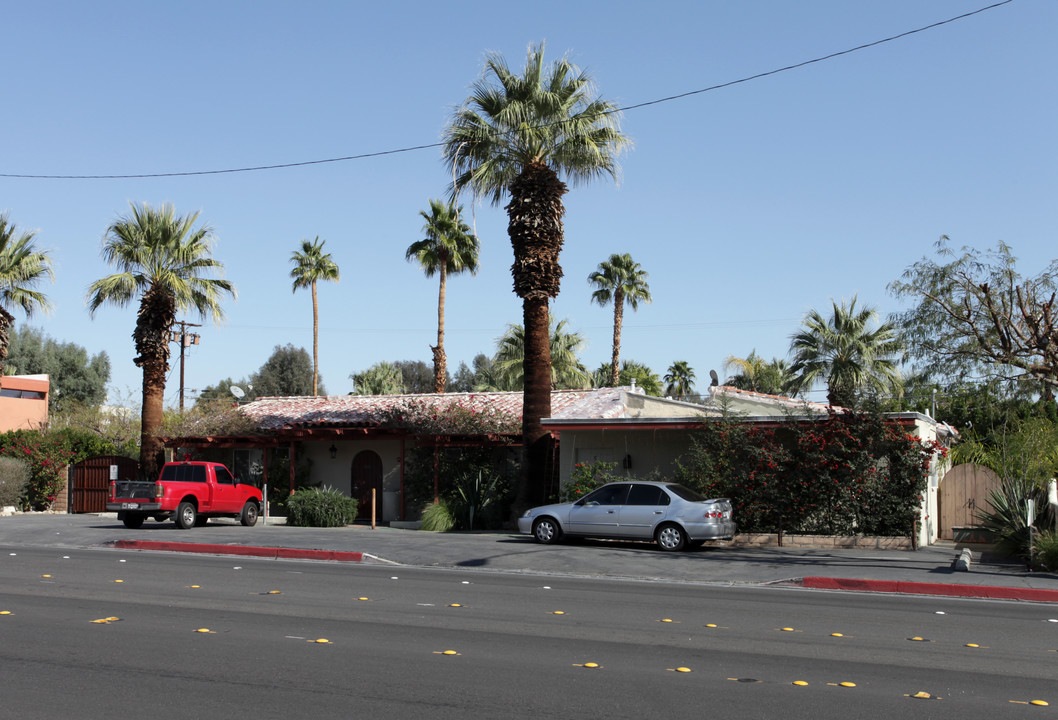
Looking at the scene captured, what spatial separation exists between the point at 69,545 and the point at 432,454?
1033 cm

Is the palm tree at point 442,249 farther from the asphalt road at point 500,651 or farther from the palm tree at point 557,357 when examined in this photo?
the asphalt road at point 500,651

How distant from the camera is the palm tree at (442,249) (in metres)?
43.6

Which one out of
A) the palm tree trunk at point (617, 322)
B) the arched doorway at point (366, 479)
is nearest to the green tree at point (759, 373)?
the palm tree trunk at point (617, 322)

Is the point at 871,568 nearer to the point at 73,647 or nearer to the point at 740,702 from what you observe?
the point at 740,702

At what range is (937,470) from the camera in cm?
2408

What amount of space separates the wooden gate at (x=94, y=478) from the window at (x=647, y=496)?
2242 cm

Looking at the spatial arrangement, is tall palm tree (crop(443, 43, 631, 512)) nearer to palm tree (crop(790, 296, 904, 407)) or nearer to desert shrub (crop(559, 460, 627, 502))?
desert shrub (crop(559, 460, 627, 502))

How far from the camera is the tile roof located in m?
29.3

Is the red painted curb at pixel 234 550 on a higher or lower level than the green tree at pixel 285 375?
lower

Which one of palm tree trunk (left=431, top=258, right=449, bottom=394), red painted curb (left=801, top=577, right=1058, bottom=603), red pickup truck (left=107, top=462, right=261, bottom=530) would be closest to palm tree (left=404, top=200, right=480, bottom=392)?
palm tree trunk (left=431, top=258, right=449, bottom=394)

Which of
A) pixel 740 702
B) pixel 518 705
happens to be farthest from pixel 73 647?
pixel 740 702

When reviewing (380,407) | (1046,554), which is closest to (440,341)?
(380,407)

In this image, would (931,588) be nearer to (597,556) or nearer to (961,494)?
(597,556)

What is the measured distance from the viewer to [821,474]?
69.2 feet
